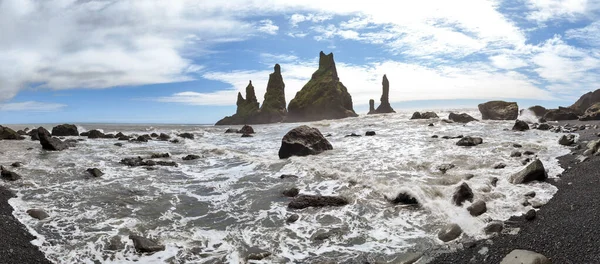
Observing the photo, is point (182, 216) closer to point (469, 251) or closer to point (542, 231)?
point (469, 251)

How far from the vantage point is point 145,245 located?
717 cm

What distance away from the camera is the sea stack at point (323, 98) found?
88375mm

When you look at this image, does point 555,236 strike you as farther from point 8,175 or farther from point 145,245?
point 8,175

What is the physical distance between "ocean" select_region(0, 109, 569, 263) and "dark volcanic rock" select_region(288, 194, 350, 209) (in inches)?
9.5

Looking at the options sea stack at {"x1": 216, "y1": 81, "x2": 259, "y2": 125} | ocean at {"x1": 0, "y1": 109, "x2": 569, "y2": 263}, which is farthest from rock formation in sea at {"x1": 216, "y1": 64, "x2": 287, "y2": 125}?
ocean at {"x1": 0, "y1": 109, "x2": 569, "y2": 263}

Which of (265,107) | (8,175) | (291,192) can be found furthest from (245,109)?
(291,192)

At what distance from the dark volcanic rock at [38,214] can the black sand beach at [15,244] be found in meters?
0.36

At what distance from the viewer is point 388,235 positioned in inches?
304

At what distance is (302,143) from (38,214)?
11.0 meters

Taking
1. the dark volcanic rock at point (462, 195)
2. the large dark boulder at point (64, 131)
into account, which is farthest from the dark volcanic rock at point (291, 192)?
the large dark boulder at point (64, 131)

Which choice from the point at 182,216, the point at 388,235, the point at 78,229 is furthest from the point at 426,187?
the point at 78,229

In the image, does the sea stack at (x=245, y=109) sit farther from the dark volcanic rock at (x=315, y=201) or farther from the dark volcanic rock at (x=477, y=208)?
the dark volcanic rock at (x=477, y=208)

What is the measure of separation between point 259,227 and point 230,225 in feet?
2.46

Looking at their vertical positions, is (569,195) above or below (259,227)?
above
